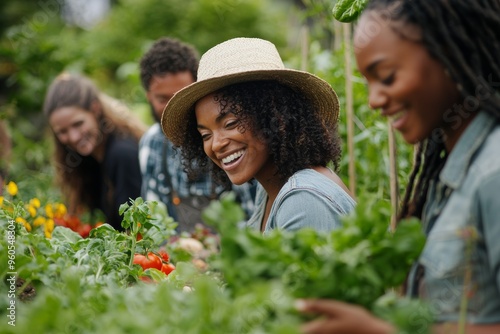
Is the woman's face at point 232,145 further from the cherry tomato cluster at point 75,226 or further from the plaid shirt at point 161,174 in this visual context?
the plaid shirt at point 161,174

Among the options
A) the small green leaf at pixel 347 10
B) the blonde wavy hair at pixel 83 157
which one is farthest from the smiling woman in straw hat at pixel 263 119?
the blonde wavy hair at pixel 83 157

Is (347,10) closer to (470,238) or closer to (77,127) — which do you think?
(470,238)

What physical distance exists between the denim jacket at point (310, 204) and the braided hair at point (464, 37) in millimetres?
695

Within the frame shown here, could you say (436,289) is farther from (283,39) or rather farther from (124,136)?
(283,39)

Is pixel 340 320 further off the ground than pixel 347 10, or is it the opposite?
pixel 347 10

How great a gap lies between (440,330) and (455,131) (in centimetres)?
43

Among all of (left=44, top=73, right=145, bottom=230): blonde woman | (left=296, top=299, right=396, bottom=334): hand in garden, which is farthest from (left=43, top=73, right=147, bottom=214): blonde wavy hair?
(left=296, top=299, right=396, bottom=334): hand in garden

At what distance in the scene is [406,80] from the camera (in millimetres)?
1382

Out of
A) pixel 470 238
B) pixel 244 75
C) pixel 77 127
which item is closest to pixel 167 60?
pixel 77 127

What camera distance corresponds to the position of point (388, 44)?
1.40 metres

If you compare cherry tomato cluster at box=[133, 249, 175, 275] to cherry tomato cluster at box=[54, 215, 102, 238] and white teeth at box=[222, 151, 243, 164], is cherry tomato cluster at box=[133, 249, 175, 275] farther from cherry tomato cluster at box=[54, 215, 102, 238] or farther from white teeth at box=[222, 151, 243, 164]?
cherry tomato cluster at box=[54, 215, 102, 238]

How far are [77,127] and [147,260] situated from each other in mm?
2321

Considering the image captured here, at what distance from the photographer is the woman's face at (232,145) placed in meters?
2.29

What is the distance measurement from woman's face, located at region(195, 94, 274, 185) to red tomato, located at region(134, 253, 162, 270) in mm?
389
